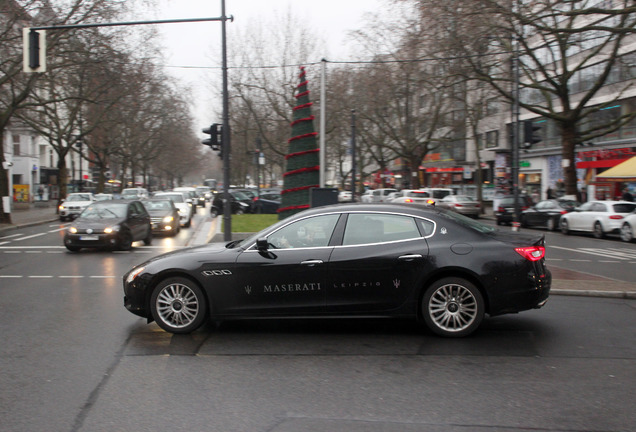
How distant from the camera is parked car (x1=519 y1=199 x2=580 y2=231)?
2686cm

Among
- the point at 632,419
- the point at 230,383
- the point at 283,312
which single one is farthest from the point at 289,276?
the point at 632,419

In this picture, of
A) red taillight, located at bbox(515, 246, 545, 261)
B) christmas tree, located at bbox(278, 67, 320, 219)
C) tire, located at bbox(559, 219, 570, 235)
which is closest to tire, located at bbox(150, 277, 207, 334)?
Answer: red taillight, located at bbox(515, 246, 545, 261)

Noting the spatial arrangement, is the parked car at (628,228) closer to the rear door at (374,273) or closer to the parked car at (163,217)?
the parked car at (163,217)

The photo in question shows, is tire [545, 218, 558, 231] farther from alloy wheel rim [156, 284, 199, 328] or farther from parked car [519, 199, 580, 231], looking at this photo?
alloy wheel rim [156, 284, 199, 328]

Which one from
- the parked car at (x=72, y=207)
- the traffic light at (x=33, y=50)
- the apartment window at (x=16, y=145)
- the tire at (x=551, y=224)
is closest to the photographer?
the traffic light at (x=33, y=50)

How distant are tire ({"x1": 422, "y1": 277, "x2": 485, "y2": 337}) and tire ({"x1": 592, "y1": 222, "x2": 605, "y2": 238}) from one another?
18098mm

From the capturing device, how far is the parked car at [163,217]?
75.7 ft

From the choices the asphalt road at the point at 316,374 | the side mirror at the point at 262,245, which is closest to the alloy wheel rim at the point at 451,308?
the asphalt road at the point at 316,374

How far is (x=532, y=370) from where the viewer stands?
5.68m

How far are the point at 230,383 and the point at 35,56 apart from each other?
1311 centimetres

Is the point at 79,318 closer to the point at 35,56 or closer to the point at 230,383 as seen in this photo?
the point at 230,383

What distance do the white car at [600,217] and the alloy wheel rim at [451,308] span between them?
1745 centimetres

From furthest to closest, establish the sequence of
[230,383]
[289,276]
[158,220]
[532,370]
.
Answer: [158,220], [289,276], [532,370], [230,383]

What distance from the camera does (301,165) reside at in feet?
73.2
